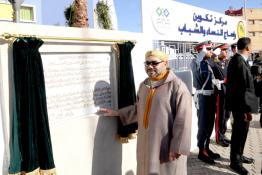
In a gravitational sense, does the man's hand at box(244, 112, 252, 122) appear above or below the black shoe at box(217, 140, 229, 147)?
above

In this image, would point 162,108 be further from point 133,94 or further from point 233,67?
point 233,67

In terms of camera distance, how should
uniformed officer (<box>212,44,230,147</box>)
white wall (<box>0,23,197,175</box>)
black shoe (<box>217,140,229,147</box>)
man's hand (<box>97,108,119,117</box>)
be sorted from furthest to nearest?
black shoe (<box>217,140,229,147</box>)
uniformed officer (<box>212,44,230,147</box>)
man's hand (<box>97,108,119,117</box>)
white wall (<box>0,23,197,175</box>)

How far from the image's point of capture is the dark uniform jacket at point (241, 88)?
186 inches

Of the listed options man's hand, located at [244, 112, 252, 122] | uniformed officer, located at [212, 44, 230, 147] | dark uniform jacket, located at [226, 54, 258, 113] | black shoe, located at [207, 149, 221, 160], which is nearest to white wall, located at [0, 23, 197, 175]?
dark uniform jacket, located at [226, 54, 258, 113]

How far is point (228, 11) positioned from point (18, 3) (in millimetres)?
36065

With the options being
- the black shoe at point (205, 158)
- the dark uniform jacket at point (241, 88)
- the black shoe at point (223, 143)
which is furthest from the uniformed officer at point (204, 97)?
the black shoe at point (223, 143)

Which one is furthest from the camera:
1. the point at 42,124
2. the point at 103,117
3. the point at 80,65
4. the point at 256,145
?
the point at 256,145

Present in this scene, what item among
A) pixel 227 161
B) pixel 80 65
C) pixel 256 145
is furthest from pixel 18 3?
pixel 256 145

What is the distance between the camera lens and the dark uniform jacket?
15.5 feet

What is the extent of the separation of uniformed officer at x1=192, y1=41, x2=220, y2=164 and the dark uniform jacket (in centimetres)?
63

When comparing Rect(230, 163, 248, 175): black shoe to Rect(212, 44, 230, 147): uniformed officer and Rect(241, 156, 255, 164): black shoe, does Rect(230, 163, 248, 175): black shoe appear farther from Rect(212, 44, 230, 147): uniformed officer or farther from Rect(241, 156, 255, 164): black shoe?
Rect(212, 44, 230, 147): uniformed officer

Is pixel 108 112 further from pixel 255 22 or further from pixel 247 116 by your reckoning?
pixel 255 22

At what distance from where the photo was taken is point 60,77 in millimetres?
3381

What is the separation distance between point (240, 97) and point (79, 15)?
2389mm
